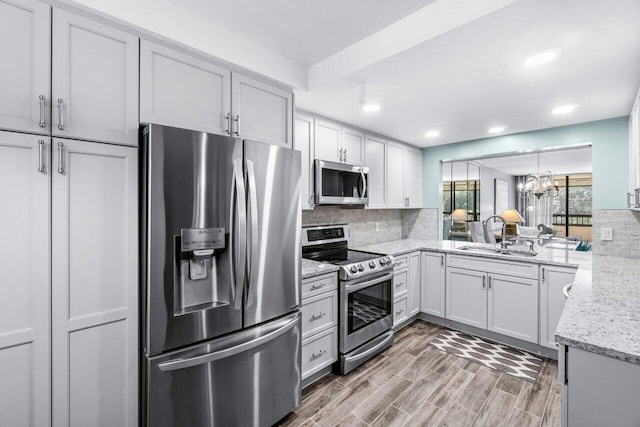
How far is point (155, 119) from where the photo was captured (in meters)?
1.53

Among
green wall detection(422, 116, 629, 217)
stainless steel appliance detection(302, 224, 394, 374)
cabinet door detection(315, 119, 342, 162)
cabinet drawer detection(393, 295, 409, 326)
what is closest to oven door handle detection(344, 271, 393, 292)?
stainless steel appliance detection(302, 224, 394, 374)

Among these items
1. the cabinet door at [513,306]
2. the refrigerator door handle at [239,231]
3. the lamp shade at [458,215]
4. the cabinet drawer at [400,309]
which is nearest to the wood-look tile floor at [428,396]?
the cabinet door at [513,306]

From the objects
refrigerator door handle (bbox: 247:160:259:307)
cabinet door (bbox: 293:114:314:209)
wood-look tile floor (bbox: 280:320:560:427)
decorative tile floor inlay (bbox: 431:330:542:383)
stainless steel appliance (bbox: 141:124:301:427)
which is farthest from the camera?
cabinet door (bbox: 293:114:314:209)

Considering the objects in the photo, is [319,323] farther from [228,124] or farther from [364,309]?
[228,124]

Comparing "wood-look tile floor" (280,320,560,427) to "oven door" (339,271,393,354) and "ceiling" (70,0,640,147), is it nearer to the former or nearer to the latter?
"oven door" (339,271,393,354)

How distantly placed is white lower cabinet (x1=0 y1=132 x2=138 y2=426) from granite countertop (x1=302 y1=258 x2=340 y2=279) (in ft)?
3.57

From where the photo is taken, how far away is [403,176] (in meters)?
3.92

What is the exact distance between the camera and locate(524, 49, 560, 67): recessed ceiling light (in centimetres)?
170

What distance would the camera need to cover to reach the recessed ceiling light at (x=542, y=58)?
1703mm

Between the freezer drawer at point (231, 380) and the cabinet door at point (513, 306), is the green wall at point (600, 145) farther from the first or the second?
the freezer drawer at point (231, 380)

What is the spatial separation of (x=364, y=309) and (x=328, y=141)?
1620mm

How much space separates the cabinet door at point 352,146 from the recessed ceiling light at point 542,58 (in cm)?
163

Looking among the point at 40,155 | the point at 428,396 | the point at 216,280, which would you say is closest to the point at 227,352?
the point at 216,280

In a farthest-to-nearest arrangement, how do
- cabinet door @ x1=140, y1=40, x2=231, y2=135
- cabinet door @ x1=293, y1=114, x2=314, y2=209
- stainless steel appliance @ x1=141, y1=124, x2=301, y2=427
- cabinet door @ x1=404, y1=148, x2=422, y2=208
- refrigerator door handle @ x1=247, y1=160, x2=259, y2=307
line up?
cabinet door @ x1=404, y1=148, x2=422, y2=208 < cabinet door @ x1=293, y1=114, x2=314, y2=209 < refrigerator door handle @ x1=247, y1=160, x2=259, y2=307 < cabinet door @ x1=140, y1=40, x2=231, y2=135 < stainless steel appliance @ x1=141, y1=124, x2=301, y2=427
